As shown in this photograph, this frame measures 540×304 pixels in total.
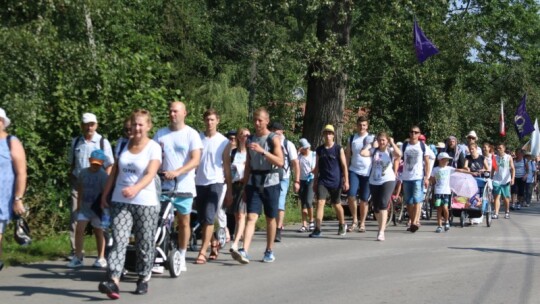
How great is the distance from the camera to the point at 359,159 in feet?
51.7

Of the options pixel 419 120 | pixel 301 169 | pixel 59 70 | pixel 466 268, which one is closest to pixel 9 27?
pixel 59 70

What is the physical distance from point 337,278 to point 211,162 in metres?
2.11

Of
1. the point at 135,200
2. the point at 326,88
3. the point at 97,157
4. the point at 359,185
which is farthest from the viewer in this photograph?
the point at 326,88

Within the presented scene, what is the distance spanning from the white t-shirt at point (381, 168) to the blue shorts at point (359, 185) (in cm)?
67

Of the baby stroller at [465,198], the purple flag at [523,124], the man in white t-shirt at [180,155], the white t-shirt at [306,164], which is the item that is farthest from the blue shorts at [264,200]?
the purple flag at [523,124]

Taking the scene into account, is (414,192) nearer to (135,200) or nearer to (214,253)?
(214,253)

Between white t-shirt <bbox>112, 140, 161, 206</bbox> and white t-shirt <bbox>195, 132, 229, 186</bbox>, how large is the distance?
7.56ft

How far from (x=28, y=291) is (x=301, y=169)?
302 inches

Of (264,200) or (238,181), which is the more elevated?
(238,181)

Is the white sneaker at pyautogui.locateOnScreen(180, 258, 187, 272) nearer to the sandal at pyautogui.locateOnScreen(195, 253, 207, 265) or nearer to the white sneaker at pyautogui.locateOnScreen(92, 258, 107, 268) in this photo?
the sandal at pyautogui.locateOnScreen(195, 253, 207, 265)

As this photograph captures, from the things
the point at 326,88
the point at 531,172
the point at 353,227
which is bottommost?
the point at 353,227

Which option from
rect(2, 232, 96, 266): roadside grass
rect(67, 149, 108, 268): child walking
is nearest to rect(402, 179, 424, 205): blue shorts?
rect(2, 232, 96, 266): roadside grass

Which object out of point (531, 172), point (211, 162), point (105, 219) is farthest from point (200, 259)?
point (531, 172)

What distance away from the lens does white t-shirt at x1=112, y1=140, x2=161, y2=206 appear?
868 cm
